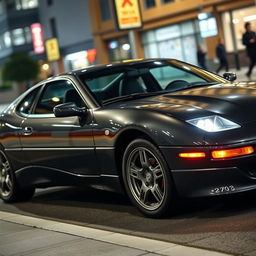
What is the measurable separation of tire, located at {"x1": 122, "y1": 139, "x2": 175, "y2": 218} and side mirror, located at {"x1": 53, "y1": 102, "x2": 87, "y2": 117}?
2.38ft

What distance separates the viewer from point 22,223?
6254 millimetres

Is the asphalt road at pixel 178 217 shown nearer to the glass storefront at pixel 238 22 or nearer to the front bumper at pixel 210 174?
the front bumper at pixel 210 174

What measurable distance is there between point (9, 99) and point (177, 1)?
2392 cm

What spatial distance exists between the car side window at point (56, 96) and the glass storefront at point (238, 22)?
29481 millimetres

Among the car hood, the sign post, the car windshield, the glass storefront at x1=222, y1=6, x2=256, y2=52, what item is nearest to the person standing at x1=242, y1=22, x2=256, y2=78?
the sign post

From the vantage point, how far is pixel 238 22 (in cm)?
3659

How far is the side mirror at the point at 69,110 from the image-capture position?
613 centimetres

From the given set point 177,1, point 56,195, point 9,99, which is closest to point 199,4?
point 177,1

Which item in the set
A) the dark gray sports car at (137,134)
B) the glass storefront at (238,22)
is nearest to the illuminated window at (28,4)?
the glass storefront at (238,22)

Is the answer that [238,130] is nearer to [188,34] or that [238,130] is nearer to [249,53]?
[249,53]

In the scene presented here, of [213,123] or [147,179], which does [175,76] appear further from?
[213,123]

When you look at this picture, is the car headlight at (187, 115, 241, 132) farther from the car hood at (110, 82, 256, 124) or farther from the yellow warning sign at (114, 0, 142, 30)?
the yellow warning sign at (114, 0, 142, 30)

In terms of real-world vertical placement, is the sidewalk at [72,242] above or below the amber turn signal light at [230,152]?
below

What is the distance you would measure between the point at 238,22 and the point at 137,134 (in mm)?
32062
